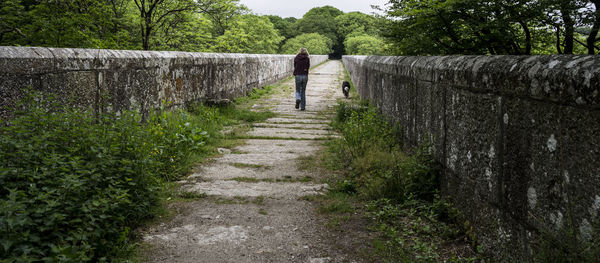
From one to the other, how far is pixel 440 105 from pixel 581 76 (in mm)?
1743

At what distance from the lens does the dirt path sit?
8.87 feet

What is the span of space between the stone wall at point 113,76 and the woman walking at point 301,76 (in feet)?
5.63

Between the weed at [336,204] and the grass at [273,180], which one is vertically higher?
the grass at [273,180]

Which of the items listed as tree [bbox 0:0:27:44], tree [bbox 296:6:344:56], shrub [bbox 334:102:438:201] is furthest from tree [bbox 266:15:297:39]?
shrub [bbox 334:102:438:201]

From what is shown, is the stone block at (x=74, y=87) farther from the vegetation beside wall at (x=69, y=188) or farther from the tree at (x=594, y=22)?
the tree at (x=594, y=22)

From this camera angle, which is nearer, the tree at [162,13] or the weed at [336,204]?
the weed at [336,204]

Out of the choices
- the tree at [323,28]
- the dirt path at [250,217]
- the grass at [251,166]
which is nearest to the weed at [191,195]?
the dirt path at [250,217]

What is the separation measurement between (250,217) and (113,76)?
2421mm

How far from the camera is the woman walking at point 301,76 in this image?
32.9ft

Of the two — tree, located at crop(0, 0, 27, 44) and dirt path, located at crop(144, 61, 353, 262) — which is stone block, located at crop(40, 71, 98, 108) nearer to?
dirt path, located at crop(144, 61, 353, 262)

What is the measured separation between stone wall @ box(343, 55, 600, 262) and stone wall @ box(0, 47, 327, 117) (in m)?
2.86

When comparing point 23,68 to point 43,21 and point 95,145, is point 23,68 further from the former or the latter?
point 43,21

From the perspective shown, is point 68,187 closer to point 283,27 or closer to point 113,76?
point 113,76

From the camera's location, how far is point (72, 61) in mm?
3842
